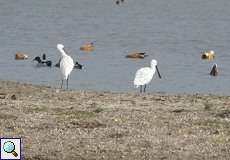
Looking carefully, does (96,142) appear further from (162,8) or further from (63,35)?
(162,8)

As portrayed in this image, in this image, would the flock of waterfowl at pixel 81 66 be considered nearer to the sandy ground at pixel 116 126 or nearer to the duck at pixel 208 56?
the duck at pixel 208 56

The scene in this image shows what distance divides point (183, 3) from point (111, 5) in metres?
5.69

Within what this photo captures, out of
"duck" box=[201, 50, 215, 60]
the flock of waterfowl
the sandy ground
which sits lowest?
the sandy ground

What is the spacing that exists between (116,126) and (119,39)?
93.5ft

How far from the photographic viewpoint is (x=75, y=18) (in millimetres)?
55656

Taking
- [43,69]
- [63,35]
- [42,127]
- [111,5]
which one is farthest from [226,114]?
[111,5]

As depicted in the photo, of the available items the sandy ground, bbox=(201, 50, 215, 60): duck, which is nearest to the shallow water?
bbox=(201, 50, 215, 60): duck

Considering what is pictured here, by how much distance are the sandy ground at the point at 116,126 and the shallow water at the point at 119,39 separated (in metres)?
7.32

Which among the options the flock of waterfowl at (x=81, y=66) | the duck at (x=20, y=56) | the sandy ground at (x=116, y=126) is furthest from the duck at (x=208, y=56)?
the sandy ground at (x=116, y=126)

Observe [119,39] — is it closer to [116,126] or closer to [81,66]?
[81,66]

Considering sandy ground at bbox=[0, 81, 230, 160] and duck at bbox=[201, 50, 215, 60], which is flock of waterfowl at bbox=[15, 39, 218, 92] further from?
sandy ground at bbox=[0, 81, 230, 160]

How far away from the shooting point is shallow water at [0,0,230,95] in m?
29.1

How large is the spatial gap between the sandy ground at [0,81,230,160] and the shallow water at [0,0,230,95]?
732 cm

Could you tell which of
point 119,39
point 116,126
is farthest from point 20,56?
point 116,126
